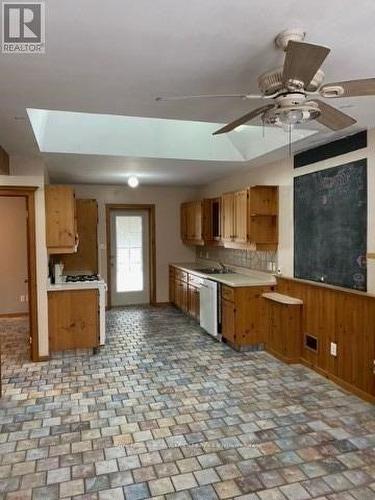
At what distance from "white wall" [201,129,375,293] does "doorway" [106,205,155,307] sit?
6.98 feet

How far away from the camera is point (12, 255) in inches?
269

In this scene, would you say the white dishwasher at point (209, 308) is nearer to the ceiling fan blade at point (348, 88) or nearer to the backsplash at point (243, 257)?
the backsplash at point (243, 257)

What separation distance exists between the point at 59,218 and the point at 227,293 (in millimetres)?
2383

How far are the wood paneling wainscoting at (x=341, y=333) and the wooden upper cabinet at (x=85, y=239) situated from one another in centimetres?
406

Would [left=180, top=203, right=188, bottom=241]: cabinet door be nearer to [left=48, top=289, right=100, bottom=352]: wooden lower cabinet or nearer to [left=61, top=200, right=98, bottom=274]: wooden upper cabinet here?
[left=61, top=200, right=98, bottom=274]: wooden upper cabinet

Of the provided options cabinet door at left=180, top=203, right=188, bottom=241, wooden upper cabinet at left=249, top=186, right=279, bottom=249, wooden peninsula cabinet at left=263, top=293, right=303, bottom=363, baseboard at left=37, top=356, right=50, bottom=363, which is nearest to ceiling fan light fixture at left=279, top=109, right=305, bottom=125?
wooden peninsula cabinet at left=263, top=293, right=303, bottom=363

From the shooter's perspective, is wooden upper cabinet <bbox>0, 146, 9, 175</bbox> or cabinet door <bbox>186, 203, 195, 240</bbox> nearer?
wooden upper cabinet <bbox>0, 146, 9, 175</bbox>

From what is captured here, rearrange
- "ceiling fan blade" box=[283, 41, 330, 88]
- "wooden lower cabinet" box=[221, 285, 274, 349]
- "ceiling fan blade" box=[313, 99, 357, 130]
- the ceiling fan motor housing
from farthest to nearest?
1. "wooden lower cabinet" box=[221, 285, 274, 349]
2. "ceiling fan blade" box=[313, 99, 357, 130]
3. the ceiling fan motor housing
4. "ceiling fan blade" box=[283, 41, 330, 88]

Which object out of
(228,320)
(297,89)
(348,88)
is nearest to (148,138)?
(228,320)

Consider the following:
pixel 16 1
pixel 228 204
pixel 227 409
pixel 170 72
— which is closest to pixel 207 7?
pixel 170 72

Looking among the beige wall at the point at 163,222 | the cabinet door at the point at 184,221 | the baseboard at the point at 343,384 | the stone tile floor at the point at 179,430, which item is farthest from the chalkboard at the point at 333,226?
the beige wall at the point at 163,222

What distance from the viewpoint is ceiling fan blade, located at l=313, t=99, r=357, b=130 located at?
76.0 inches

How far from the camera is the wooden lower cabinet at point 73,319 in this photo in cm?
474

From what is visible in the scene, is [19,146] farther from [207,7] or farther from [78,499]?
[78,499]
